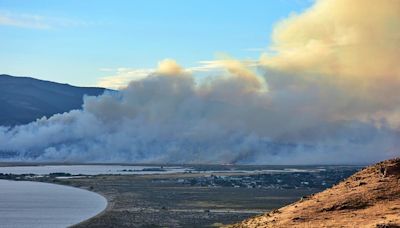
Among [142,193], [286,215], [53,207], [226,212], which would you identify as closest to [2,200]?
[53,207]

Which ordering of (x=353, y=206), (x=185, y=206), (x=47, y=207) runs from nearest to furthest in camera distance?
(x=353, y=206) < (x=185, y=206) < (x=47, y=207)

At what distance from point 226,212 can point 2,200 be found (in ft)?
211

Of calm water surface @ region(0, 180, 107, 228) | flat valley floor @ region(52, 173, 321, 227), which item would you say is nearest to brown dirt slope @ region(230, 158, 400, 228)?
flat valley floor @ region(52, 173, 321, 227)

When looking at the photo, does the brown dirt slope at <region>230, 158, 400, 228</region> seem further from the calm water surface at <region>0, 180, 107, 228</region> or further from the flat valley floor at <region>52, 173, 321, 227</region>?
the calm water surface at <region>0, 180, 107, 228</region>

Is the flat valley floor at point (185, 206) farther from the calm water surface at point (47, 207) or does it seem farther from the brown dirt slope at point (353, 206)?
the brown dirt slope at point (353, 206)

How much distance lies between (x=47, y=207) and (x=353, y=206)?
325ft

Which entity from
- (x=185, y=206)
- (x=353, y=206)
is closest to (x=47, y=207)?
(x=185, y=206)

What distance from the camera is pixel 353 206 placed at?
192ft

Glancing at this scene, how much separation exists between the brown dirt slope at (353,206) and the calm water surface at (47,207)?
58.9 m

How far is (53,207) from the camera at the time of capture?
478 feet

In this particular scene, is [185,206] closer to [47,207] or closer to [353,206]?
[47,207]

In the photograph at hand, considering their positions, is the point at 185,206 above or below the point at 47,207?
above

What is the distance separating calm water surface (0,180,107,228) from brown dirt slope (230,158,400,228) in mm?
58920

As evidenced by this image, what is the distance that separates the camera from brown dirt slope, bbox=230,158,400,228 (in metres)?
54.0
